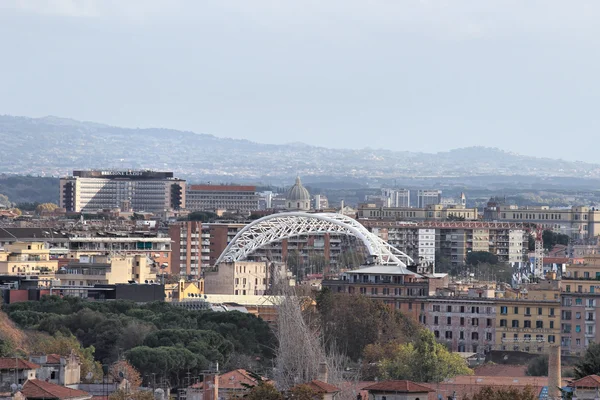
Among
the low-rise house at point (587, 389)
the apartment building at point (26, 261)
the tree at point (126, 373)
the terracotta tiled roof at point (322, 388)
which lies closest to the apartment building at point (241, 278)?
the apartment building at point (26, 261)

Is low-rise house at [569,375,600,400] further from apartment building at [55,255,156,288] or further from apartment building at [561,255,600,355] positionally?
apartment building at [55,255,156,288]

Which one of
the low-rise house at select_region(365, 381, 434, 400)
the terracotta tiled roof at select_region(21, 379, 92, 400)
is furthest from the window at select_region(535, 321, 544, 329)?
the terracotta tiled roof at select_region(21, 379, 92, 400)

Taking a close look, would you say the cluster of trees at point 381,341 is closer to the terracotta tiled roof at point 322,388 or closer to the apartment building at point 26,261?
the apartment building at point 26,261

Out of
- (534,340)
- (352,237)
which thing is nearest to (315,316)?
(534,340)

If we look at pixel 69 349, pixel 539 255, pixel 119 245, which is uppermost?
pixel 119 245

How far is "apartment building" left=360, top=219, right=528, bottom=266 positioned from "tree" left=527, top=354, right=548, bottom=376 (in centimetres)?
9043

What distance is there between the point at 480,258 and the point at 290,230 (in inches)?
824

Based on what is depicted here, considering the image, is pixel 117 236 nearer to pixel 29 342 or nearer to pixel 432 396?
pixel 29 342

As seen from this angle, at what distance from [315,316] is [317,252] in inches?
2576

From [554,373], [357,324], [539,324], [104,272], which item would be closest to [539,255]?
[104,272]

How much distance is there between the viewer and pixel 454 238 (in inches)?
6471

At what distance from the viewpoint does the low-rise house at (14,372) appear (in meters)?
43.7

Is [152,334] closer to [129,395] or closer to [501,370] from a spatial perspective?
[501,370]

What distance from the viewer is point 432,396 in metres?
50.4
